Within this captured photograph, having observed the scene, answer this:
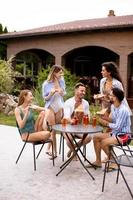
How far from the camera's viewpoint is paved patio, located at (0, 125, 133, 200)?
4.94 meters

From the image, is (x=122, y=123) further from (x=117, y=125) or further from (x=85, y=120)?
(x=85, y=120)

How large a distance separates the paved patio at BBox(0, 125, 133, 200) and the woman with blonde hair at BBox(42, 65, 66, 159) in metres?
0.70

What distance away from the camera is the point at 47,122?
696 cm

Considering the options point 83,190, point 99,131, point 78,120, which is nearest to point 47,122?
point 78,120

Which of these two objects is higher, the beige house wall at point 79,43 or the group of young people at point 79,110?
the beige house wall at point 79,43

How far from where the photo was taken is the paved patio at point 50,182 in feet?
16.2

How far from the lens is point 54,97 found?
707 cm

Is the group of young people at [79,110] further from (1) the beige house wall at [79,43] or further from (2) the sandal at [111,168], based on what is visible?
(1) the beige house wall at [79,43]

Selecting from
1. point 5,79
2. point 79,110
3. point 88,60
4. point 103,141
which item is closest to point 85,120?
point 79,110

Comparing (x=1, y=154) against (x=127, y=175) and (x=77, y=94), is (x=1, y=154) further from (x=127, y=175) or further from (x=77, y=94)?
(x=127, y=175)

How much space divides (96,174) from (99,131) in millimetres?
690

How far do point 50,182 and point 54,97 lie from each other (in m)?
1.97

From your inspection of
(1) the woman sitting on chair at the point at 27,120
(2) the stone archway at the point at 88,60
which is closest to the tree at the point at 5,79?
(2) the stone archway at the point at 88,60

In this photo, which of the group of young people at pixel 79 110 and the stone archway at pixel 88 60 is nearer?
the group of young people at pixel 79 110
